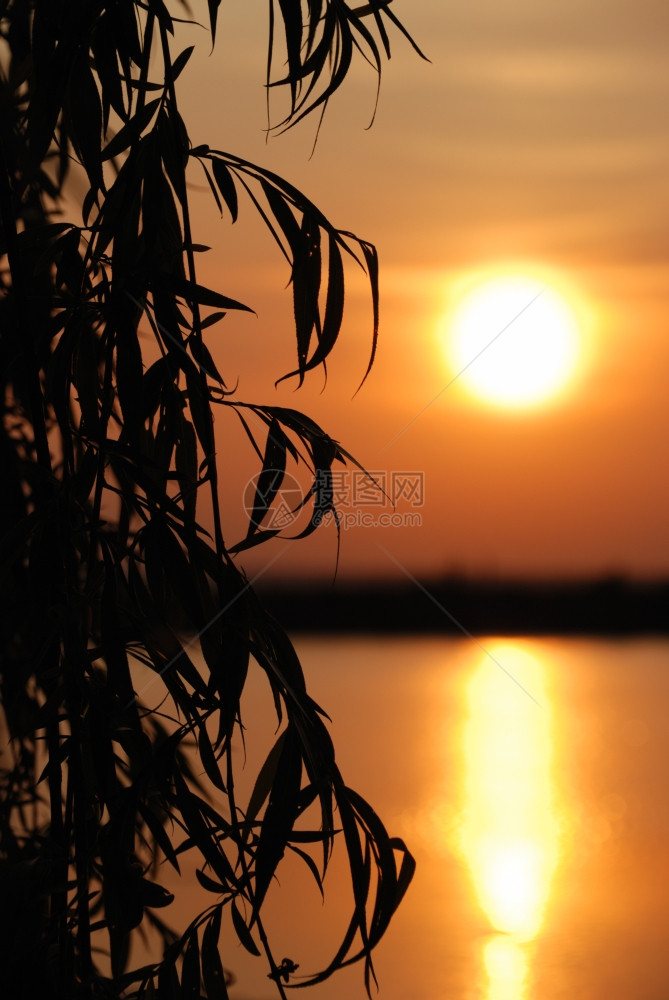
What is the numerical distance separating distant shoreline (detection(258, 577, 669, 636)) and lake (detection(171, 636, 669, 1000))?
239mm

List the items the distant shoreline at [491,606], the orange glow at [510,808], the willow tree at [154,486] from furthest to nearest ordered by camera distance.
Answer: the distant shoreline at [491,606]
the orange glow at [510,808]
the willow tree at [154,486]

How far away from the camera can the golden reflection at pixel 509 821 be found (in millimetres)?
2031

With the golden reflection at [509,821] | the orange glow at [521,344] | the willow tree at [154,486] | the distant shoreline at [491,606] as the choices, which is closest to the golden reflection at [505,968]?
the golden reflection at [509,821]

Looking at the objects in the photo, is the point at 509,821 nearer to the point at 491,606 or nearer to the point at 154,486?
the point at 491,606

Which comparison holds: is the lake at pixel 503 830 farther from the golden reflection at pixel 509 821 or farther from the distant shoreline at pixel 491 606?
the distant shoreline at pixel 491 606

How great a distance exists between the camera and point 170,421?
0.69 meters

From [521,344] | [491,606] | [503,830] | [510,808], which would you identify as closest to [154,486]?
[521,344]

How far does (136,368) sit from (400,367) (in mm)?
1215

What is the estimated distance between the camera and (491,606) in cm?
473

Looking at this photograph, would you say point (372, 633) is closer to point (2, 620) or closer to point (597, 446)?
point (597, 446)

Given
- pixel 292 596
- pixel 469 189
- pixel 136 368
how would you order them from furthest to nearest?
pixel 292 596 < pixel 469 189 < pixel 136 368

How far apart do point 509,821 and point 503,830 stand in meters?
0.07

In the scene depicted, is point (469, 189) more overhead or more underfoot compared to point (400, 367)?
more overhead

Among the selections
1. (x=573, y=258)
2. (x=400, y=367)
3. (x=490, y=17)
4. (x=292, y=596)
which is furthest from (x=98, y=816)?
(x=292, y=596)
